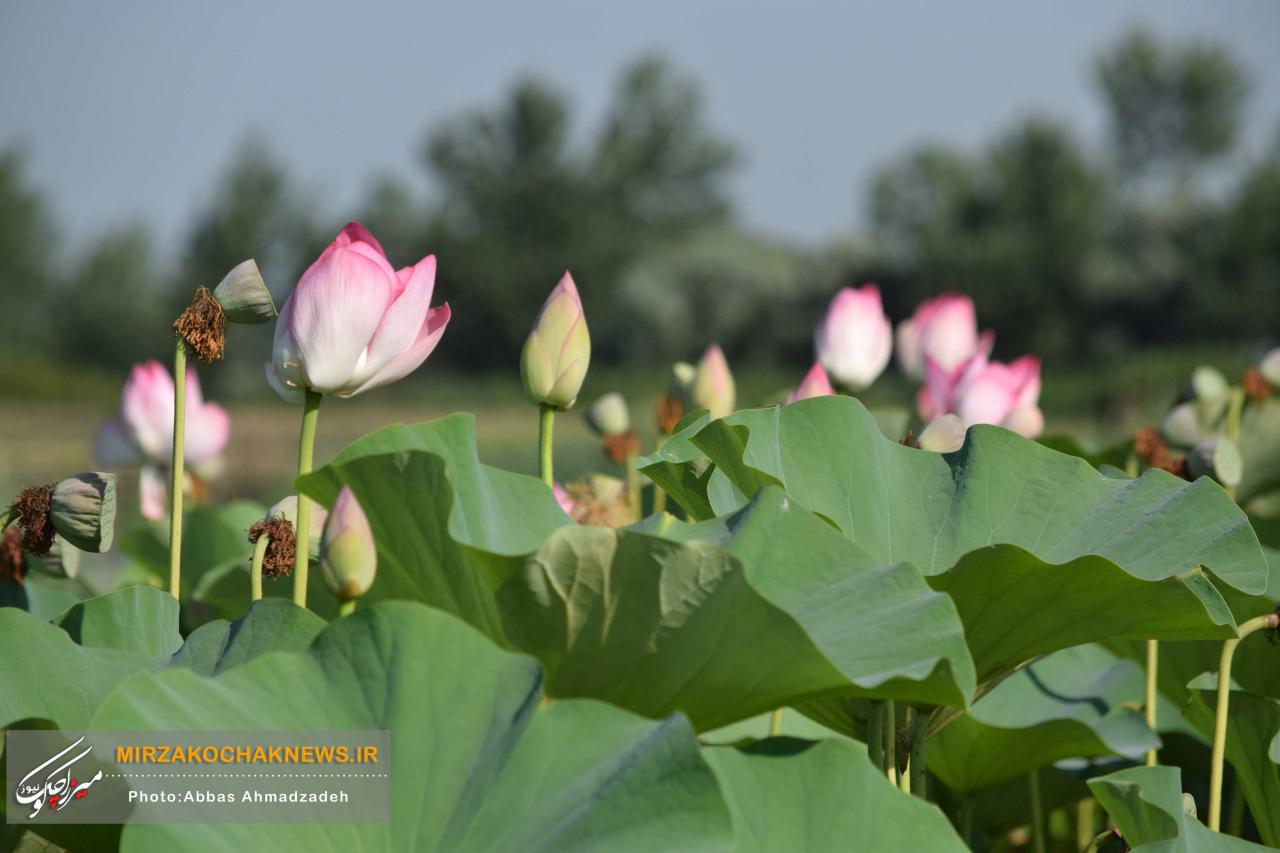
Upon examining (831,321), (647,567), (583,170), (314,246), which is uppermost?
(583,170)

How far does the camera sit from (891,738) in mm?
754

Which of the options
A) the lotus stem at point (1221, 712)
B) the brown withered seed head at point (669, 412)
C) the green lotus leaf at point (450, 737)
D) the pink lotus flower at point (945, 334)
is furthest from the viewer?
the pink lotus flower at point (945, 334)

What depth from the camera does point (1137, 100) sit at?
23.2 m

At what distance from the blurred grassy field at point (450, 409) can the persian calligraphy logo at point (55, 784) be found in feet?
17.1

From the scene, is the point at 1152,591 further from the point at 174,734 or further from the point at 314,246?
the point at 314,246

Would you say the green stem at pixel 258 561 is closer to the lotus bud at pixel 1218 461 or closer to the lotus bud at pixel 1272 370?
the lotus bud at pixel 1218 461

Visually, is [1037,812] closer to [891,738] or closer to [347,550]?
[891,738]

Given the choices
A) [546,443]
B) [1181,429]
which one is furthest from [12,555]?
[1181,429]

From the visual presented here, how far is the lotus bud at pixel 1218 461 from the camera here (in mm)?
1119

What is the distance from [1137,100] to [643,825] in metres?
25.1

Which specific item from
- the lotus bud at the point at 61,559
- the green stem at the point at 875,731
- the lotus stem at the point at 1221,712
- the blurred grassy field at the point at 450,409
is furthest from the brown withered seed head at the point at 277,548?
the blurred grassy field at the point at 450,409

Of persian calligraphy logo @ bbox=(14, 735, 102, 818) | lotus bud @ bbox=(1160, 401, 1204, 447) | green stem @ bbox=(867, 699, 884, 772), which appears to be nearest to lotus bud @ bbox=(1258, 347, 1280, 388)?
lotus bud @ bbox=(1160, 401, 1204, 447)

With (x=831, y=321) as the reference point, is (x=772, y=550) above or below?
below

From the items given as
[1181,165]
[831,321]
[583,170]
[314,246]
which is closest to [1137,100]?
[1181,165]
